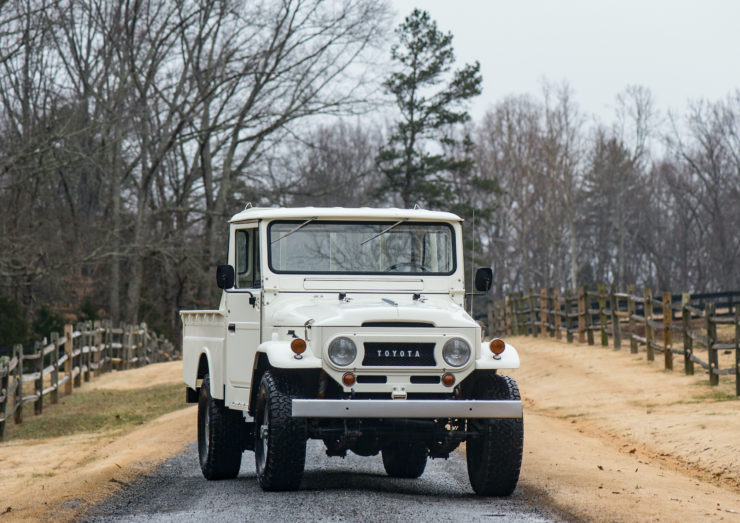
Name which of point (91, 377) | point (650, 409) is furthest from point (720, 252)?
point (650, 409)

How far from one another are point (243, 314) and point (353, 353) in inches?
63.1

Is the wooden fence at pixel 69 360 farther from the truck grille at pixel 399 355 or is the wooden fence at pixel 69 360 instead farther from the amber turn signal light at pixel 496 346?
the amber turn signal light at pixel 496 346

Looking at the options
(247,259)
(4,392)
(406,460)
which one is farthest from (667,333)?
(247,259)

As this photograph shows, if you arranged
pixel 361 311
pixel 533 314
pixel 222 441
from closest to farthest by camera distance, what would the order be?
pixel 361 311 < pixel 222 441 < pixel 533 314

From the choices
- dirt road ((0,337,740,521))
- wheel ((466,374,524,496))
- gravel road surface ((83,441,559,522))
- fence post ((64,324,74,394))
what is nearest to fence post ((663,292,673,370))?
dirt road ((0,337,740,521))

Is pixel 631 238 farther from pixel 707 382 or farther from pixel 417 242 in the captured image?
pixel 417 242

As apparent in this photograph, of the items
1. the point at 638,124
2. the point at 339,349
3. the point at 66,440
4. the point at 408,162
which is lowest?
the point at 66,440

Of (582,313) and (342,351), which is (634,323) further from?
(342,351)

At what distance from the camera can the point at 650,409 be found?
59.8 feet

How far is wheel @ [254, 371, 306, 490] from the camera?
8.64m

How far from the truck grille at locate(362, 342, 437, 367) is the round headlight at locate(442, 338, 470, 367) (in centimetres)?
11

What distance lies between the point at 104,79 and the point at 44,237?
585cm

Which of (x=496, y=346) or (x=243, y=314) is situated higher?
(x=243, y=314)

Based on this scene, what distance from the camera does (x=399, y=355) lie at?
888 cm
